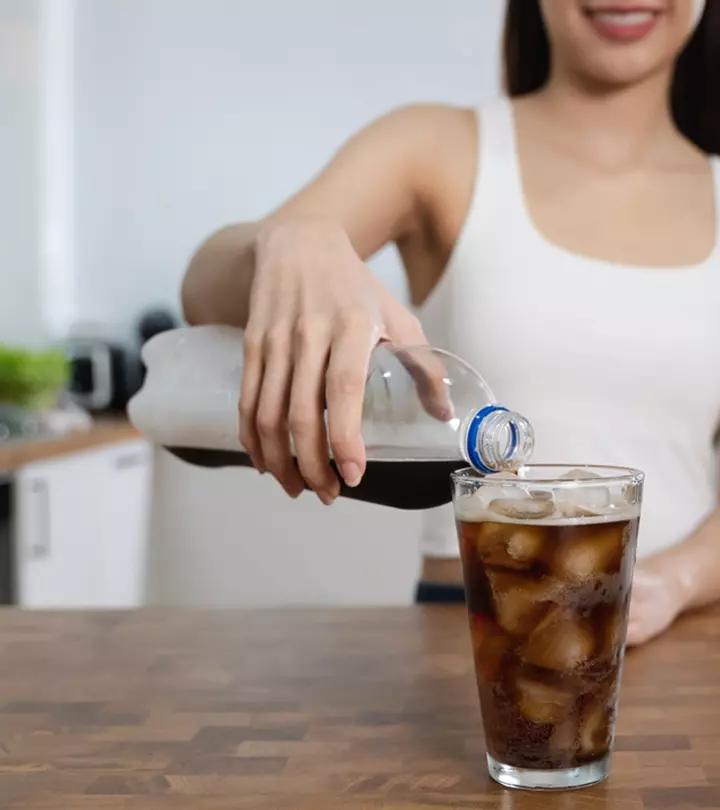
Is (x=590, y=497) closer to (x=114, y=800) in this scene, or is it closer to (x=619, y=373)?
(x=114, y=800)

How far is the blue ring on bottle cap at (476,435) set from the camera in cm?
57

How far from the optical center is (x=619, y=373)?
1.21m

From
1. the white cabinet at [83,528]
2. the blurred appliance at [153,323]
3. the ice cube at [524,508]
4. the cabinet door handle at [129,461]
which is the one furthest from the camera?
the blurred appliance at [153,323]

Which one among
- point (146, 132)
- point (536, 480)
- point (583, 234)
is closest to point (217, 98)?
point (146, 132)

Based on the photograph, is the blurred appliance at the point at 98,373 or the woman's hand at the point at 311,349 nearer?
the woman's hand at the point at 311,349

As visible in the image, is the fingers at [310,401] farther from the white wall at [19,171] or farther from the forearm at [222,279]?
the white wall at [19,171]

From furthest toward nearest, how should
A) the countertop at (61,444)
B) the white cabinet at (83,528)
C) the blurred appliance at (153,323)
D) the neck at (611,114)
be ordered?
the blurred appliance at (153,323), the white cabinet at (83,528), the countertop at (61,444), the neck at (611,114)

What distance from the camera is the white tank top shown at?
120 centimetres

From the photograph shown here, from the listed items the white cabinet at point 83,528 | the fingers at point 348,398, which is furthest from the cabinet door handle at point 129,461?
the fingers at point 348,398

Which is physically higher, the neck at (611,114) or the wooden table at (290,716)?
the neck at (611,114)

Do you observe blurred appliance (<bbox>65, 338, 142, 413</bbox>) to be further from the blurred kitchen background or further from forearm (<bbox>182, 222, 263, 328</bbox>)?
forearm (<bbox>182, 222, 263, 328</bbox>)

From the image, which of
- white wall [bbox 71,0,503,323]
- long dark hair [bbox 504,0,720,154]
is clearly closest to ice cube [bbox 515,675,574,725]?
long dark hair [bbox 504,0,720,154]

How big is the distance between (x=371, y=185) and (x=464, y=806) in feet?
2.62

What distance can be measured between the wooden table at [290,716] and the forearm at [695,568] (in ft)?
0.09
